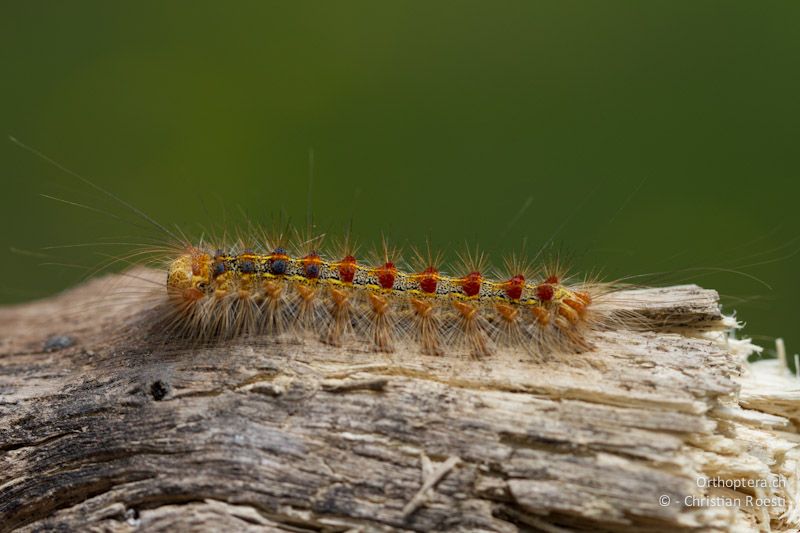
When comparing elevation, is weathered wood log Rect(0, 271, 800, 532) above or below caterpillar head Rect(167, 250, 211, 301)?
below

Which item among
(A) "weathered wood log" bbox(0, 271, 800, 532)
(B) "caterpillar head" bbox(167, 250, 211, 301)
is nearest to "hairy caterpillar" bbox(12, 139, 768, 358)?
(B) "caterpillar head" bbox(167, 250, 211, 301)

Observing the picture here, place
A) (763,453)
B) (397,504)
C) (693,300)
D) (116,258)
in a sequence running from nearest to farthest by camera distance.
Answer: (397,504), (763,453), (693,300), (116,258)

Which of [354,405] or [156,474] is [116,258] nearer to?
[156,474]

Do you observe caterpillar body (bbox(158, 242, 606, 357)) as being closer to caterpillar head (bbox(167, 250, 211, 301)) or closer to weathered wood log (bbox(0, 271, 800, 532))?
caterpillar head (bbox(167, 250, 211, 301))

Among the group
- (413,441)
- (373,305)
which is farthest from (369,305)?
(413,441)

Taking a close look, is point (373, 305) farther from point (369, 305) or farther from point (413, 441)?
point (413, 441)

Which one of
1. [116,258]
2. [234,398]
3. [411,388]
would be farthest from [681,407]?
[116,258]
